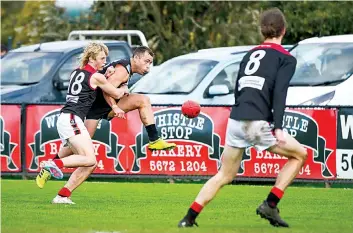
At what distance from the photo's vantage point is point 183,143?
783 inches

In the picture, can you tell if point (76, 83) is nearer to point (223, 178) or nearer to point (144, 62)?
point (144, 62)

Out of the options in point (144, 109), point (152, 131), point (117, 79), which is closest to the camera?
point (117, 79)

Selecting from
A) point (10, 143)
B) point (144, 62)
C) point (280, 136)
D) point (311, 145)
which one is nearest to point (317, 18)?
point (311, 145)

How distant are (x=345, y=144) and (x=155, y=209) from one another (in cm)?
542

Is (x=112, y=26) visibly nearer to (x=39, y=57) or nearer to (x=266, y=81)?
(x=39, y=57)

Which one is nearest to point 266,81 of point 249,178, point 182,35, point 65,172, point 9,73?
point 249,178

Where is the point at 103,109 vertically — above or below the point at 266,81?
below

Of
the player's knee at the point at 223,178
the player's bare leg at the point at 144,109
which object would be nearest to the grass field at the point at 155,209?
the player's knee at the point at 223,178

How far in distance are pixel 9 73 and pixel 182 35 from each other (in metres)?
8.39

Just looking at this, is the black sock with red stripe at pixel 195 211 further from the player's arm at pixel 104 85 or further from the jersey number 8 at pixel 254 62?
the player's arm at pixel 104 85

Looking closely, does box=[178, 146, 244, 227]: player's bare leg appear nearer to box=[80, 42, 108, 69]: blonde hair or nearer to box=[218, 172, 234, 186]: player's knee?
box=[218, 172, 234, 186]: player's knee

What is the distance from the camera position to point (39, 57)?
24.9 metres

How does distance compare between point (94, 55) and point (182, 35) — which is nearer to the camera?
point (94, 55)

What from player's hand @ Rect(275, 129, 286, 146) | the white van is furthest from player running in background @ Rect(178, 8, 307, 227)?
the white van
